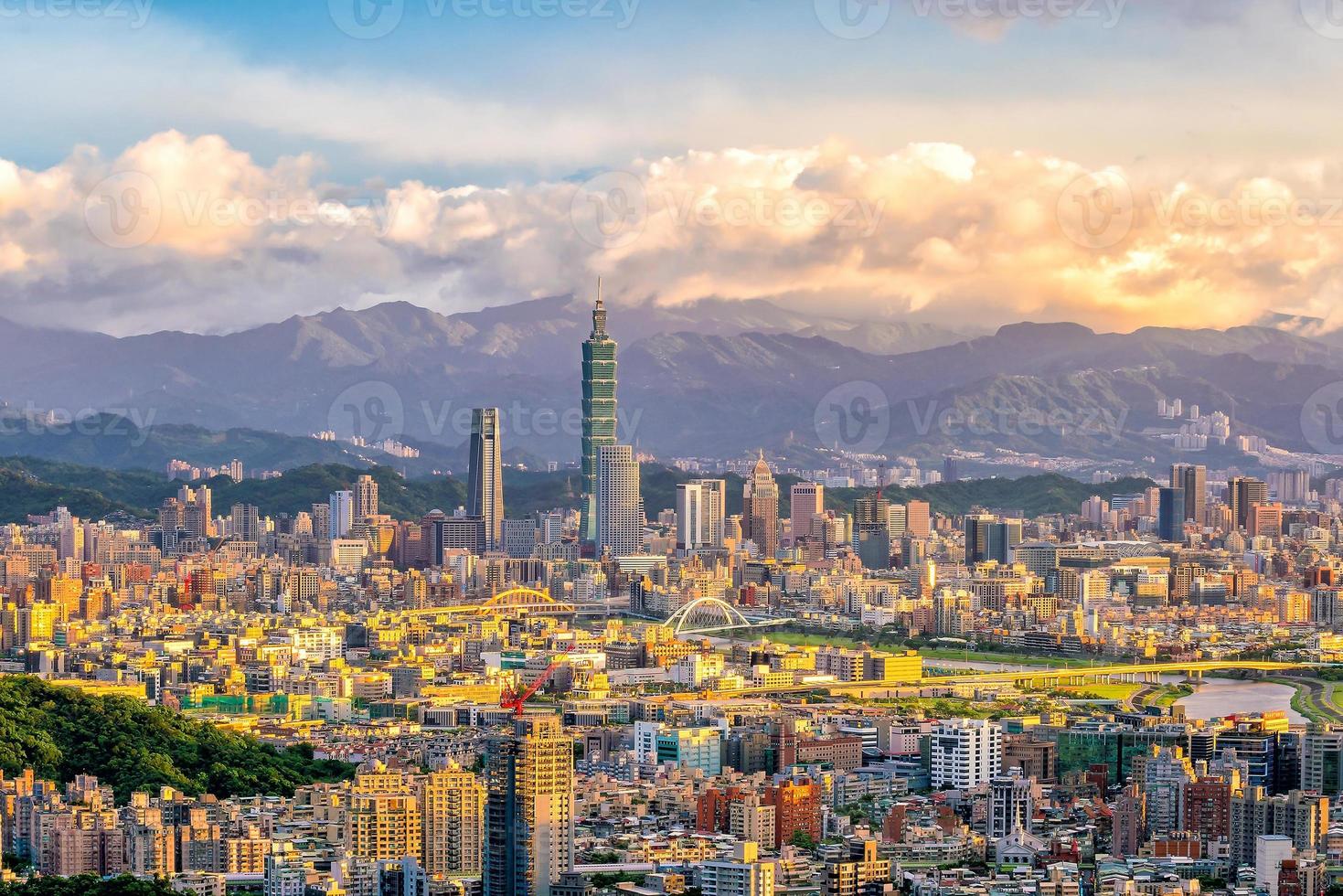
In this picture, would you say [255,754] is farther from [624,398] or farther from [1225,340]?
[1225,340]

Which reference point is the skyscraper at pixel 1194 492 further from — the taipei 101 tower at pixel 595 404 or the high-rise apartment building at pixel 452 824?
the high-rise apartment building at pixel 452 824

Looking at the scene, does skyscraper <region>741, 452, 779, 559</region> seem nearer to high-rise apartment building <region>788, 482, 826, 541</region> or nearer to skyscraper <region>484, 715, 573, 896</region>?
high-rise apartment building <region>788, 482, 826, 541</region>

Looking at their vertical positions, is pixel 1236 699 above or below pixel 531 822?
below

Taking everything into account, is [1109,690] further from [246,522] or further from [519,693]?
[246,522]

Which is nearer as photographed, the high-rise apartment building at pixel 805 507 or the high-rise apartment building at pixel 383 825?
the high-rise apartment building at pixel 383 825

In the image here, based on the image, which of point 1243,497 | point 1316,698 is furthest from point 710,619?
point 1243,497

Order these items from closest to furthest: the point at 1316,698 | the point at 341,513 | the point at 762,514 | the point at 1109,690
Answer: the point at 1316,698 → the point at 1109,690 → the point at 341,513 → the point at 762,514

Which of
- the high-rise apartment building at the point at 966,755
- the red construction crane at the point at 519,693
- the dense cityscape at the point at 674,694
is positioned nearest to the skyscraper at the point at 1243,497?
the dense cityscape at the point at 674,694
